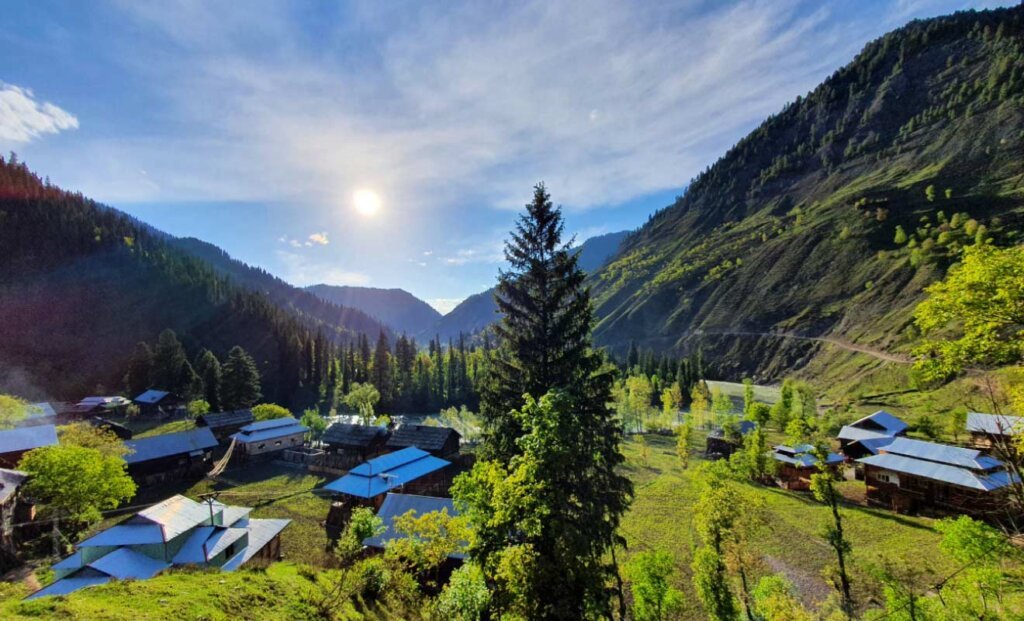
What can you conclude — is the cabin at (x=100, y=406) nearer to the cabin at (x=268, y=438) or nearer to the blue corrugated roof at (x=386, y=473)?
the cabin at (x=268, y=438)

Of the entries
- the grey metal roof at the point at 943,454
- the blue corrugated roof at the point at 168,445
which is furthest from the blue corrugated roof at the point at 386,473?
the grey metal roof at the point at 943,454

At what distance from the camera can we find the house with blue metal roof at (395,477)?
3434 centimetres

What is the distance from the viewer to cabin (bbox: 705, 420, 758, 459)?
53344 mm

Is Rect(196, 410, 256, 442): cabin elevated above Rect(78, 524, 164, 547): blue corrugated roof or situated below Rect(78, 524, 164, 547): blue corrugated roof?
below

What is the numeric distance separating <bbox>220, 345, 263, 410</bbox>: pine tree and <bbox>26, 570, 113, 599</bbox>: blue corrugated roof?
201ft

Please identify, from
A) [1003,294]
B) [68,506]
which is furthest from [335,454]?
[1003,294]

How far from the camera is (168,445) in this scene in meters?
44.6

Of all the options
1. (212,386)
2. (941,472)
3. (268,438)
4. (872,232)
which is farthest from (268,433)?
(872,232)

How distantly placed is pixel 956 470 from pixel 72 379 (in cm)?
15231

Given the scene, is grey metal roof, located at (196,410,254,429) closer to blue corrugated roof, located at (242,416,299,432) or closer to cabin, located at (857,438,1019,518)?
blue corrugated roof, located at (242,416,299,432)

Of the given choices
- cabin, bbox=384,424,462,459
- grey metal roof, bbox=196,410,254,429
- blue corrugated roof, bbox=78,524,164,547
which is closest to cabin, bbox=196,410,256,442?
grey metal roof, bbox=196,410,254,429

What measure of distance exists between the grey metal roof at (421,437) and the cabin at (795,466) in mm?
39278

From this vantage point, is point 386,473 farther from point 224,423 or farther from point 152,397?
point 152,397

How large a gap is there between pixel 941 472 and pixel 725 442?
79.3ft
